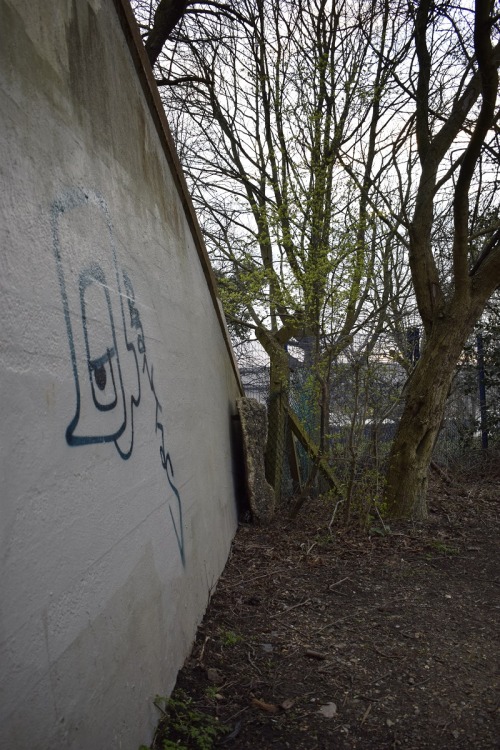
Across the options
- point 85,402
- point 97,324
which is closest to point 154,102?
point 97,324

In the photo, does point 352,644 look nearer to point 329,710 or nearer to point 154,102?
point 329,710

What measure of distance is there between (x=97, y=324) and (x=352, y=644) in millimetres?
2450

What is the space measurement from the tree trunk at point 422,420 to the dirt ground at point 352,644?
488 mm

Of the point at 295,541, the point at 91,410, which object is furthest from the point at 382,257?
the point at 91,410

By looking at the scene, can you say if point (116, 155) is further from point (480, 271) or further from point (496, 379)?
point (496, 379)

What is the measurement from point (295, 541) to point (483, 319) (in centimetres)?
635

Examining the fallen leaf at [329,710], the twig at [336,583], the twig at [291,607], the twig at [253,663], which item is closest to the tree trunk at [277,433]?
the twig at [336,583]

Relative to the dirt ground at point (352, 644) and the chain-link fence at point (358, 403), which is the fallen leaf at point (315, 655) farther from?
the chain-link fence at point (358, 403)

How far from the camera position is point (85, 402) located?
197cm

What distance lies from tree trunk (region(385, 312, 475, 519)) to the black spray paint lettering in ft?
14.3

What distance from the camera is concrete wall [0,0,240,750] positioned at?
1.51m

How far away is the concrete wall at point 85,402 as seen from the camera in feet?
4.97

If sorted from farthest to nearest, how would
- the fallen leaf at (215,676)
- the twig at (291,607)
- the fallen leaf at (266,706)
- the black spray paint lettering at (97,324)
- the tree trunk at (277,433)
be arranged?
1. the tree trunk at (277,433)
2. the twig at (291,607)
3. the fallen leaf at (215,676)
4. the fallen leaf at (266,706)
5. the black spray paint lettering at (97,324)

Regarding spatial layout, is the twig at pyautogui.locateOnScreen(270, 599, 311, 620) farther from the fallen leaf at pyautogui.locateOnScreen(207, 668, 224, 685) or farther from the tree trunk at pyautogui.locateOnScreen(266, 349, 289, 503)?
the tree trunk at pyautogui.locateOnScreen(266, 349, 289, 503)
